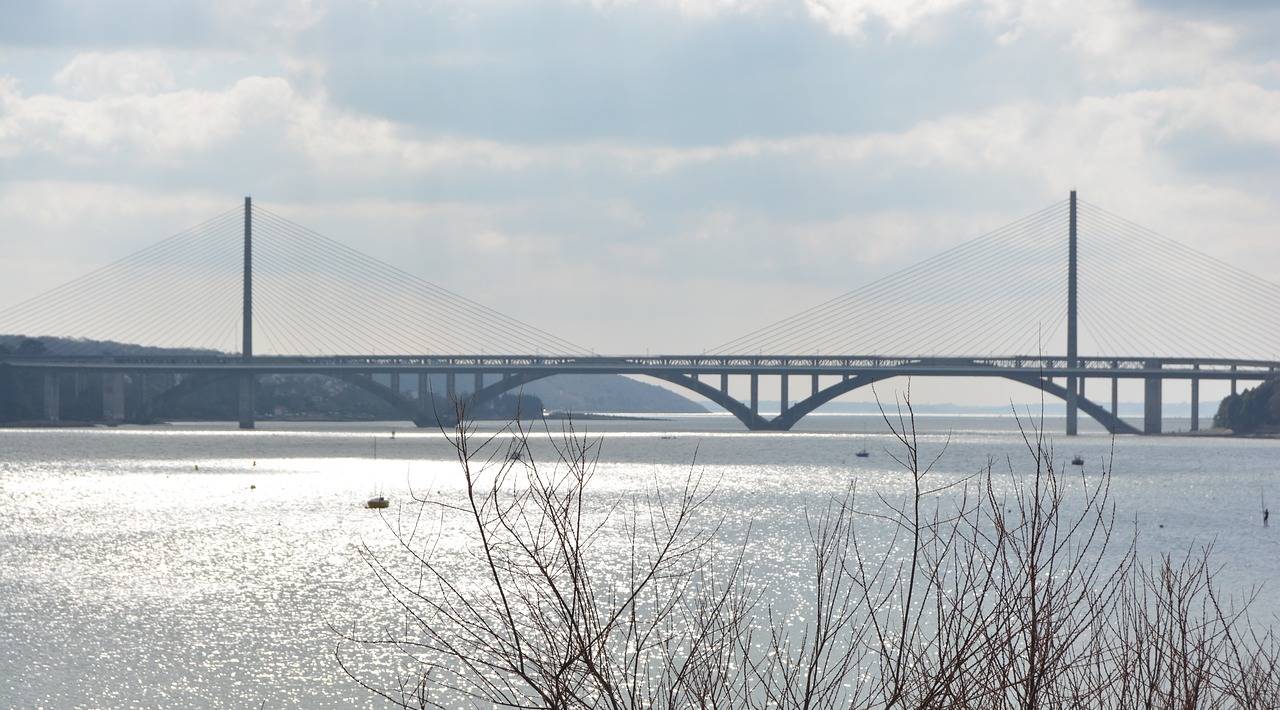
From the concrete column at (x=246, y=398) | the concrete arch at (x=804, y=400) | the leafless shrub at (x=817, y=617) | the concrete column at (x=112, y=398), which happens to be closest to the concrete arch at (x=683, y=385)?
the concrete arch at (x=804, y=400)

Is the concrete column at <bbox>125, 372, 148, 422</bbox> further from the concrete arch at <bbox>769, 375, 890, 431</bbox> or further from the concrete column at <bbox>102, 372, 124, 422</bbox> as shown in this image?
the concrete arch at <bbox>769, 375, 890, 431</bbox>

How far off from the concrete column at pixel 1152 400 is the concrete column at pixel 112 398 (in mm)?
80643

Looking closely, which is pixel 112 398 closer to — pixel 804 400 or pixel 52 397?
pixel 52 397

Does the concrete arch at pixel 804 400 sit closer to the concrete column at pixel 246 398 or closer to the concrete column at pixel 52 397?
the concrete column at pixel 246 398

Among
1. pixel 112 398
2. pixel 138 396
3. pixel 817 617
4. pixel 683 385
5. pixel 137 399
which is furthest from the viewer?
pixel 137 399

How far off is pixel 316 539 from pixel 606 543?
7129 millimetres

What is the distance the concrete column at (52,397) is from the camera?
376 feet

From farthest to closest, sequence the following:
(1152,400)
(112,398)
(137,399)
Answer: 1. (137,399)
2. (112,398)
3. (1152,400)

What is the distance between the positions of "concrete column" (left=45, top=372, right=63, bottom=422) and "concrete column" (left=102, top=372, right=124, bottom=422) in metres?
4.26

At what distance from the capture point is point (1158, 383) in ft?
356

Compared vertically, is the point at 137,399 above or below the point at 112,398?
below

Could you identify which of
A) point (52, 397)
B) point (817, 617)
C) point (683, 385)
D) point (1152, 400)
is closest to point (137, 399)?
point (52, 397)

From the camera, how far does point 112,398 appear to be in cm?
12231

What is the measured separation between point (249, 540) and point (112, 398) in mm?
96455
